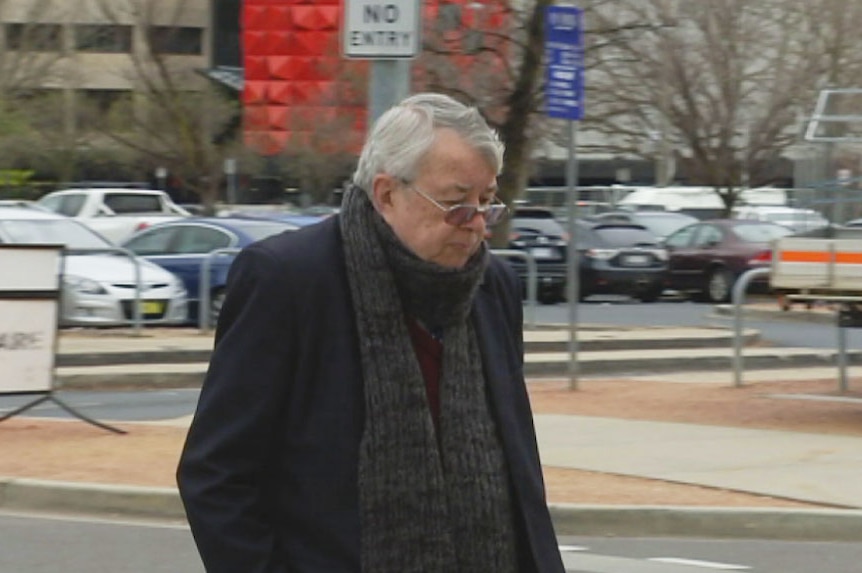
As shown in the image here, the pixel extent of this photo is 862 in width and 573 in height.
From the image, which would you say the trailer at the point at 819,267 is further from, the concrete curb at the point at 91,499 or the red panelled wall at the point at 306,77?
the red panelled wall at the point at 306,77

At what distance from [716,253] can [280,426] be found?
1163 inches

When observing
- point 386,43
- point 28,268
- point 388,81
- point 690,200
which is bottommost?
point 690,200

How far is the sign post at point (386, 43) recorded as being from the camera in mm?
8500

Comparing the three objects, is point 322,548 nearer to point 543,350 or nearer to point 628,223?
point 543,350

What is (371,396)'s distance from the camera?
343cm

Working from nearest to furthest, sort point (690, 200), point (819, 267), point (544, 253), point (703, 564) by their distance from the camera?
point (703, 564) → point (819, 267) → point (544, 253) → point (690, 200)

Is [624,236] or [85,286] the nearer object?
[85,286]

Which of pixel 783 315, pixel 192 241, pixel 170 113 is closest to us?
pixel 192 241

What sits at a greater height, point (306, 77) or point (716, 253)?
point (306, 77)

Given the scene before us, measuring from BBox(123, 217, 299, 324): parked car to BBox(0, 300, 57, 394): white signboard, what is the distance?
31.7 ft

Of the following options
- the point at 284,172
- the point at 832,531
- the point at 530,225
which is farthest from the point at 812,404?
the point at 284,172

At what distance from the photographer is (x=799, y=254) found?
14.3 meters

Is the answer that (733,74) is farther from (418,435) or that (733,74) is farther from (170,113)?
(418,435)

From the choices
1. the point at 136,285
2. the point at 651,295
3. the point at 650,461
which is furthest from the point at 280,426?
the point at 651,295
